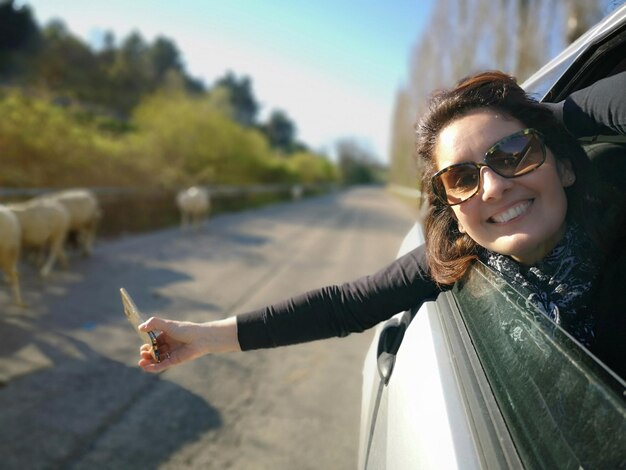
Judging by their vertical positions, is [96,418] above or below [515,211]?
above

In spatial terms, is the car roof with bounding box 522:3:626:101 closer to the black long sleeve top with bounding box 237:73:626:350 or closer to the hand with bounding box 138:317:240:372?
the black long sleeve top with bounding box 237:73:626:350

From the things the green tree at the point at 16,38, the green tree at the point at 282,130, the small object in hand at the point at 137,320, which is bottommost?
the small object in hand at the point at 137,320

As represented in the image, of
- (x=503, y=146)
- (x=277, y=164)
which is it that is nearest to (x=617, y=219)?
(x=503, y=146)

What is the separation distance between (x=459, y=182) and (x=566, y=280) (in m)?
0.43

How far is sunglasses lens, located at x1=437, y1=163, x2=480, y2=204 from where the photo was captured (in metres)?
1.51

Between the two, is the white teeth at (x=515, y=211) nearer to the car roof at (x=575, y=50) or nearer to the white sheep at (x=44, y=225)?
the car roof at (x=575, y=50)

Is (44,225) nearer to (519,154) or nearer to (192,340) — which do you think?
(192,340)

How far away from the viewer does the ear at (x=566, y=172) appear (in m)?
1.53

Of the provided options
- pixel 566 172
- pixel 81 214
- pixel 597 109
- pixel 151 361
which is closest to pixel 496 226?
pixel 566 172

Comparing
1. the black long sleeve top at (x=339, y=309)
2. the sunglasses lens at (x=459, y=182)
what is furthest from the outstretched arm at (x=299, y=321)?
the sunglasses lens at (x=459, y=182)

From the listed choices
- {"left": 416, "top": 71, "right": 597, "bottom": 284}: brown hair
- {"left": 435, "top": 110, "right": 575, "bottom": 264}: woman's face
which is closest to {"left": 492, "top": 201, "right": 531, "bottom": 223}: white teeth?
{"left": 435, "top": 110, "right": 575, "bottom": 264}: woman's face

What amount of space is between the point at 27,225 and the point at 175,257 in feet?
11.2

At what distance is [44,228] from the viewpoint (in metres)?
7.64

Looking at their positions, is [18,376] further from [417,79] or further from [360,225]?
[417,79]
